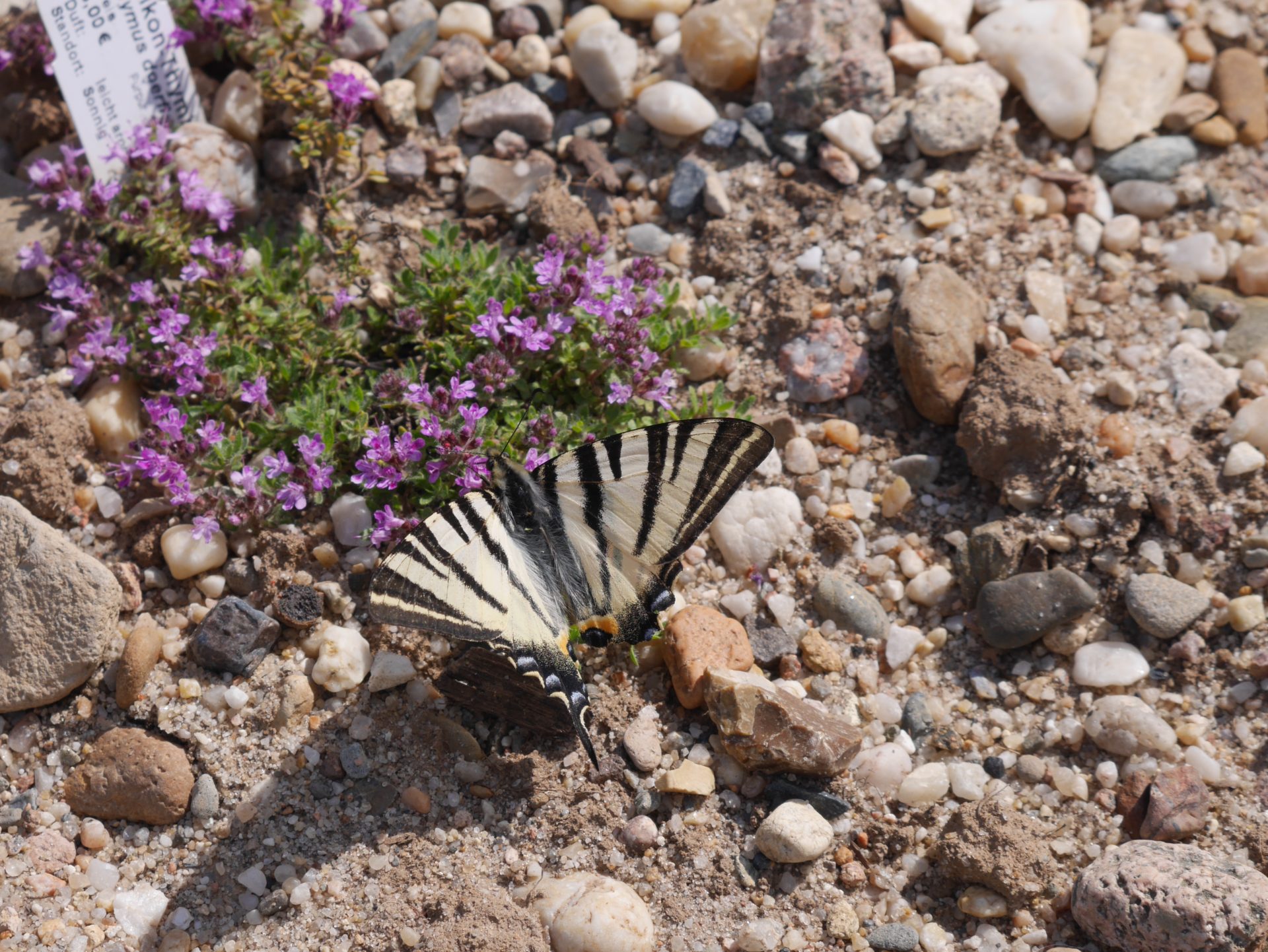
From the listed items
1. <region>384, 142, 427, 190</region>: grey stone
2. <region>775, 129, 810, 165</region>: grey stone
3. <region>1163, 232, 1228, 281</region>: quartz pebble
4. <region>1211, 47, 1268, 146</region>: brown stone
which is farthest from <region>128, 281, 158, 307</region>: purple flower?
<region>1211, 47, 1268, 146</region>: brown stone

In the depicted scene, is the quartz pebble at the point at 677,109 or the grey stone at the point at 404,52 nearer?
the quartz pebble at the point at 677,109

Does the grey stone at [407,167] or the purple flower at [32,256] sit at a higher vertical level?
the purple flower at [32,256]

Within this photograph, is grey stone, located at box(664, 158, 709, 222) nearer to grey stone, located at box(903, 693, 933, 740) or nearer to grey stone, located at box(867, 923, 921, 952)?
grey stone, located at box(903, 693, 933, 740)

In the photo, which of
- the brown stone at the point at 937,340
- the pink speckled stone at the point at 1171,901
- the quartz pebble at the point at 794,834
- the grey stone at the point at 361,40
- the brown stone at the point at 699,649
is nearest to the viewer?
the pink speckled stone at the point at 1171,901

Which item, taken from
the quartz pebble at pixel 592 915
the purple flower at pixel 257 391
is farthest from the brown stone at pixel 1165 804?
the purple flower at pixel 257 391

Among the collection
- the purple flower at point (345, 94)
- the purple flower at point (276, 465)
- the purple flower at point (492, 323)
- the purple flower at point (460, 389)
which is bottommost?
the purple flower at point (276, 465)

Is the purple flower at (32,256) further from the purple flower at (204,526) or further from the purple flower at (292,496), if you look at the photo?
the purple flower at (292,496)
